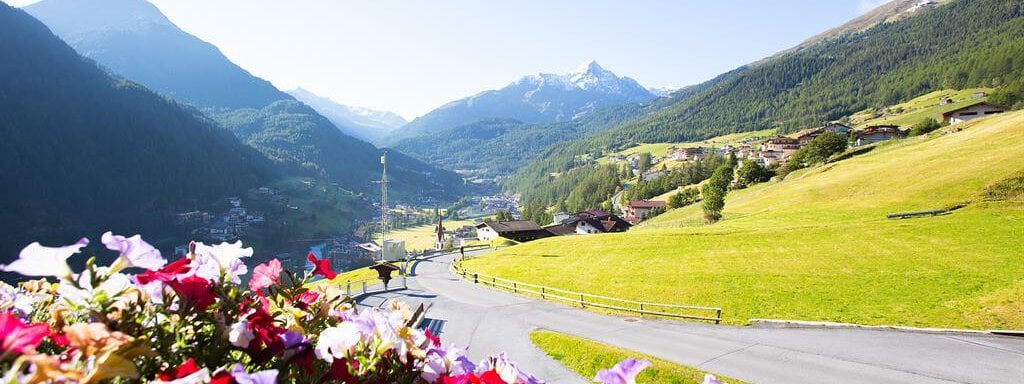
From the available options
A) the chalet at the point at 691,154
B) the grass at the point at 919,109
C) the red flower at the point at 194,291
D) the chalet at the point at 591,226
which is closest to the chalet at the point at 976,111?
the grass at the point at 919,109

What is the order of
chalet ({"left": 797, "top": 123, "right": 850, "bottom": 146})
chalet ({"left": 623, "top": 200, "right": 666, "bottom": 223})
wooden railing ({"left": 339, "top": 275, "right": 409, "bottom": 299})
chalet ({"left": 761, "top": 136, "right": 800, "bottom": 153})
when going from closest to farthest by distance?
wooden railing ({"left": 339, "top": 275, "right": 409, "bottom": 299}) → chalet ({"left": 623, "top": 200, "right": 666, "bottom": 223}) → chalet ({"left": 797, "top": 123, "right": 850, "bottom": 146}) → chalet ({"left": 761, "top": 136, "right": 800, "bottom": 153})

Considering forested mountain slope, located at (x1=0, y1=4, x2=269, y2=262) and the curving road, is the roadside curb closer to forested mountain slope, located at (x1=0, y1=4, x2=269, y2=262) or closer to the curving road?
the curving road

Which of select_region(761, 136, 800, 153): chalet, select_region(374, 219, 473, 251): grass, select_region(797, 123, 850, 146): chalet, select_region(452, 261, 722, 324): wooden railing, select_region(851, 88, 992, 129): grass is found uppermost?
select_region(851, 88, 992, 129): grass

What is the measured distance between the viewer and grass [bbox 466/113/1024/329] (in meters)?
21.5

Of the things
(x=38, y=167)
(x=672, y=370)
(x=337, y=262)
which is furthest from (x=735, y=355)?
(x=38, y=167)

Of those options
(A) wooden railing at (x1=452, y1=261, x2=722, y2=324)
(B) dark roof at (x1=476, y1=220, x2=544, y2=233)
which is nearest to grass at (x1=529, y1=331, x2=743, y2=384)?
→ (A) wooden railing at (x1=452, y1=261, x2=722, y2=324)

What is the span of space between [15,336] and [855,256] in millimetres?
35981

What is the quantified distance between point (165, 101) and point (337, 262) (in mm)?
124118

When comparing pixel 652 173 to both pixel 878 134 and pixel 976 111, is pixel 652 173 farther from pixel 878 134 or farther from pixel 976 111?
pixel 976 111

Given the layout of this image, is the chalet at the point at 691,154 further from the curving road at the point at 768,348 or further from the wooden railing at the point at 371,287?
the curving road at the point at 768,348

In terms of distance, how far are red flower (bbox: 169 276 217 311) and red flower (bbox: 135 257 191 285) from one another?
0.12 feet

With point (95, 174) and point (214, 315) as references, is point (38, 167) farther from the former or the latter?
point (214, 315)

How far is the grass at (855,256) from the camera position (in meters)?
21.5

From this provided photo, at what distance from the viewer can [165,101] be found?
619 feet
